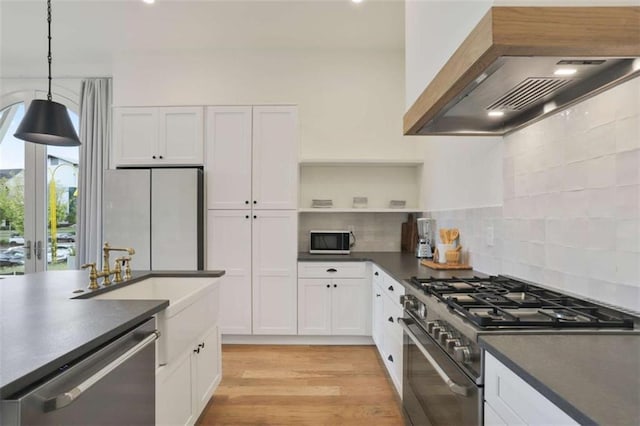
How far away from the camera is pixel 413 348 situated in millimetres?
1822

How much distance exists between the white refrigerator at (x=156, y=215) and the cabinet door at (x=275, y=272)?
0.61m

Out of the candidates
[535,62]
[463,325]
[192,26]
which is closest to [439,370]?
[463,325]

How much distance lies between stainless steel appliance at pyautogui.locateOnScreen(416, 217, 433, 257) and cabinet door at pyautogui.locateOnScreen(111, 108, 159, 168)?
9.06 feet

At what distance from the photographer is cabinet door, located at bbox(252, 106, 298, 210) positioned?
352 centimetres

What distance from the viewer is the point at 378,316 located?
3.03 metres

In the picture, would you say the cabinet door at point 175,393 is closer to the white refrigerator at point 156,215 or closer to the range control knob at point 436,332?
the range control knob at point 436,332

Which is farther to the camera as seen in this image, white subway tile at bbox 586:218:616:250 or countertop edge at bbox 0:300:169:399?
white subway tile at bbox 586:218:616:250

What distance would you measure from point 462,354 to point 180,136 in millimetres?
3297

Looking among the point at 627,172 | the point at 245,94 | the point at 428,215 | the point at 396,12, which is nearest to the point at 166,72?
the point at 245,94

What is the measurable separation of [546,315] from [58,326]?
1.69 metres

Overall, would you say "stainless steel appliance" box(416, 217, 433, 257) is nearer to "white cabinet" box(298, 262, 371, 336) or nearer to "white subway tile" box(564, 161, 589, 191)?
"white cabinet" box(298, 262, 371, 336)

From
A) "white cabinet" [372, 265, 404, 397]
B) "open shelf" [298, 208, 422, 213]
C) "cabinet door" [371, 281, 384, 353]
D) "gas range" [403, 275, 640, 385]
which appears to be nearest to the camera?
"gas range" [403, 275, 640, 385]

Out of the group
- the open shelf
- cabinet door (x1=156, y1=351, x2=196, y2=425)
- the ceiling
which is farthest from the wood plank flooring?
the ceiling

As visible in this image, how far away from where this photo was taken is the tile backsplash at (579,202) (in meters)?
1.26
